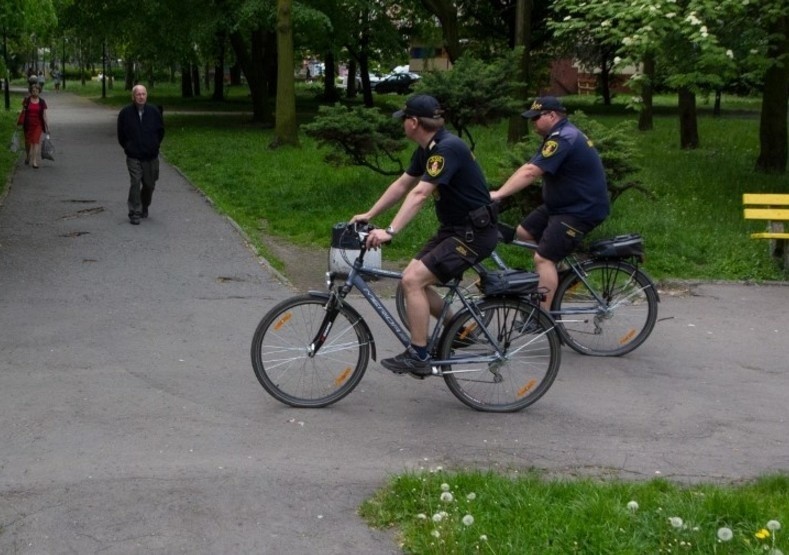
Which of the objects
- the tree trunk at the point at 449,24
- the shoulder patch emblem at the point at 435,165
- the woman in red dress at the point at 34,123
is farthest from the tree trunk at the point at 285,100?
the shoulder patch emblem at the point at 435,165

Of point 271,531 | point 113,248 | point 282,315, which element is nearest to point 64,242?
point 113,248

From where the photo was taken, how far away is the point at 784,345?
8.97 meters

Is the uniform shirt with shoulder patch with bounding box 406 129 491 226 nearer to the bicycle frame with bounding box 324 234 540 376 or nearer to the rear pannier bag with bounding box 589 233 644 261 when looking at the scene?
the bicycle frame with bounding box 324 234 540 376

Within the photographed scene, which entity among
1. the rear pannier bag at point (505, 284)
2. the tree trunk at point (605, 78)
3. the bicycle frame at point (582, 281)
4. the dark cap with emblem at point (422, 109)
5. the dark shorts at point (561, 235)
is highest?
the tree trunk at point (605, 78)

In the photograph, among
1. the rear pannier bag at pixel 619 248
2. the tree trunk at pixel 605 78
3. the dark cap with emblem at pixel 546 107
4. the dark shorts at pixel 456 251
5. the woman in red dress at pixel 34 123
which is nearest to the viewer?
the dark shorts at pixel 456 251

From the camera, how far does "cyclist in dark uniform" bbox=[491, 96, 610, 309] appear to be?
778cm

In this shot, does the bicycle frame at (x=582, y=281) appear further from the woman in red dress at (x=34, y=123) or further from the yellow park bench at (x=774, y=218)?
the woman in red dress at (x=34, y=123)

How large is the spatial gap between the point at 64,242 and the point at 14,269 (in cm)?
177

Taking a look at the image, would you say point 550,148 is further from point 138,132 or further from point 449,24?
point 449,24

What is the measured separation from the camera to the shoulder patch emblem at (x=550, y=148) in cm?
775

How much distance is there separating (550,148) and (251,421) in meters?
2.79

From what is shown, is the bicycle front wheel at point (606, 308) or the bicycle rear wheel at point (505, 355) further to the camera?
the bicycle front wheel at point (606, 308)

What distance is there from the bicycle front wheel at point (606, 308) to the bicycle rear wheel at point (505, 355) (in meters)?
1.38

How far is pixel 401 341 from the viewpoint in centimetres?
690
